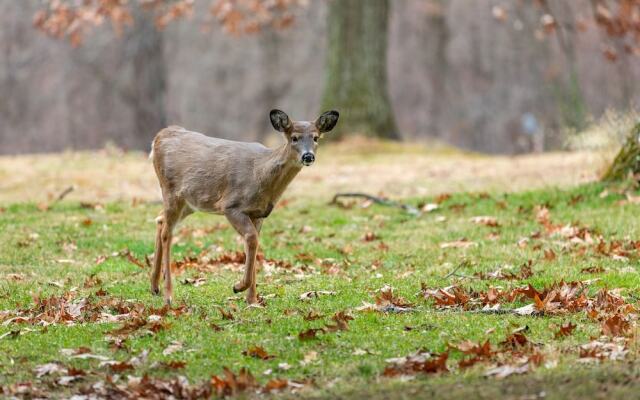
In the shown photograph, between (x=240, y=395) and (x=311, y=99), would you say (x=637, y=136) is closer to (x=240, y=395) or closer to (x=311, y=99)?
(x=240, y=395)

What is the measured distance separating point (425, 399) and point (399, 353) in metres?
1.17

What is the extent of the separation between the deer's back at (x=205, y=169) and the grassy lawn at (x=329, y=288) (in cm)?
92

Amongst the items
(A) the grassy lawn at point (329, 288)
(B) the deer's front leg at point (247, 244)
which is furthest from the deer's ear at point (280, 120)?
(A) the grassy lawn at point (329, 288)

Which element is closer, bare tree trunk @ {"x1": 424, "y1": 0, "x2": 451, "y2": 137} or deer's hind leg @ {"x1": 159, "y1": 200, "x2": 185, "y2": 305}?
deer's hind leg @ {"x1": 159, "y1": 200, "x2": 185, "y2": 305}

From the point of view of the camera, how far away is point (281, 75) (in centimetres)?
4619

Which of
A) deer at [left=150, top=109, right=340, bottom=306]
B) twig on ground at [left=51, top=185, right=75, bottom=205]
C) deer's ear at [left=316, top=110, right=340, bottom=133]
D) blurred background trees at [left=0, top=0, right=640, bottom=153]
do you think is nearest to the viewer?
deer at [left=150, top=109, right=340, bottom=306]

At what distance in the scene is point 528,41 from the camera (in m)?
42.2

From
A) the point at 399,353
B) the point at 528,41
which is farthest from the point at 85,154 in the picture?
the point at 528,41

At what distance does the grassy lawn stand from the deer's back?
3.03 ft

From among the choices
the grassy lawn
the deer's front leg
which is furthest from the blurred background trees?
the deer's front leg

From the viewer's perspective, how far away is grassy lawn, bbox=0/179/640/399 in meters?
7.32

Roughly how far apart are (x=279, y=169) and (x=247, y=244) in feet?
2.29

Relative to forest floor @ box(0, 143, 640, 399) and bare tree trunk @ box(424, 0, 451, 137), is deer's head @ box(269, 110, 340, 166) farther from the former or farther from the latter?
bare tree trunk @ box(424, 0, 451, 137)

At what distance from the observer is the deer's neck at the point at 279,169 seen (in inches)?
366
